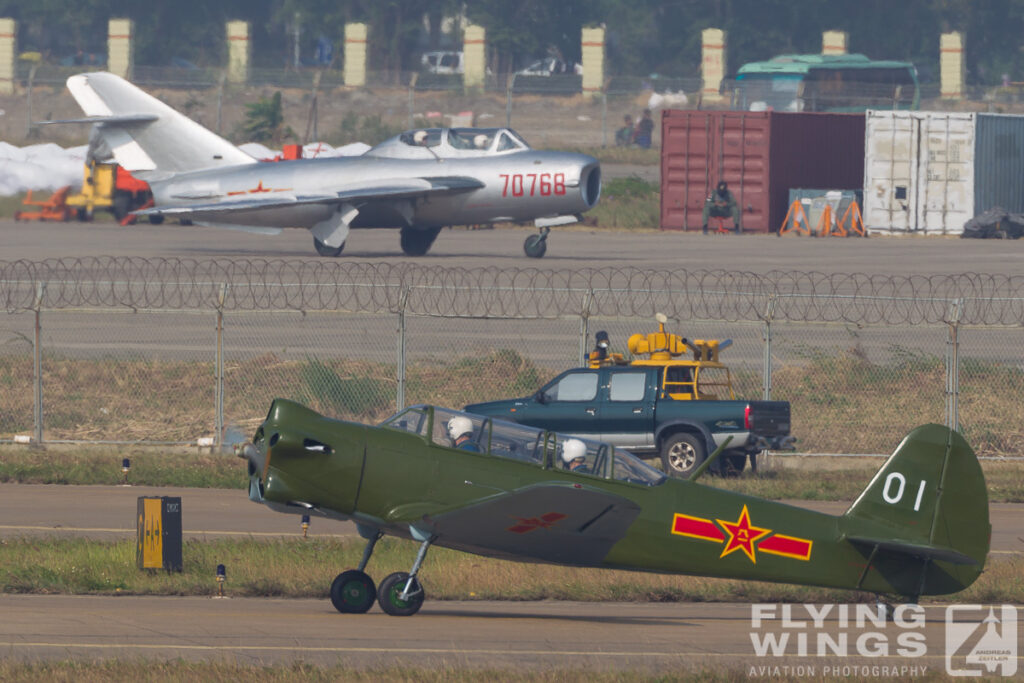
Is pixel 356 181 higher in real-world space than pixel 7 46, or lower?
lower

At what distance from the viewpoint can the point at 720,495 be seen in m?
12.8

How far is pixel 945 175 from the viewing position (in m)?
49.9

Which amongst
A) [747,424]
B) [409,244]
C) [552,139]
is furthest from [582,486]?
[552,139]

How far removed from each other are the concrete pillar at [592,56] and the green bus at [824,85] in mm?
15614

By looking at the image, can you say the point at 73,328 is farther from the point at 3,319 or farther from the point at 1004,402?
the point at 1004,402

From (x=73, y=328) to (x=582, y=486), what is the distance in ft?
64.4

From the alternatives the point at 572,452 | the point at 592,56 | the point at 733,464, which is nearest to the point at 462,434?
the point at 572,452

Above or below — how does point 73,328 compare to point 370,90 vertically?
below

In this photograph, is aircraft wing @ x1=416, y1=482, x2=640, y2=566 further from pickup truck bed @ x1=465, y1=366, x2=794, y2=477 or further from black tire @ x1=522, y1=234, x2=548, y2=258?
black tire @ x1=522, y1=234, x2=548, y2=258

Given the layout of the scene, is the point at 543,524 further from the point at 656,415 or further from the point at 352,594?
the point at 656,415

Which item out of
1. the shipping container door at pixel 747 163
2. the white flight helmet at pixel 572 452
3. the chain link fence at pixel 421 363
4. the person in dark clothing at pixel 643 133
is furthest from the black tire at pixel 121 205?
the white flight helmet at pixel 572 452

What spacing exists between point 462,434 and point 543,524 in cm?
103

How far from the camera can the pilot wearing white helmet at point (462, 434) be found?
12852 mm

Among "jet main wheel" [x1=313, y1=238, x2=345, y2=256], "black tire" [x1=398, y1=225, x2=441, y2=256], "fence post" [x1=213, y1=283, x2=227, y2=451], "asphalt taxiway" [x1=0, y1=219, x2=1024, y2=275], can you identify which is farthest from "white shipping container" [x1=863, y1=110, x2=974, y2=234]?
"fence post" [x1=213, y1=283, x2=227, y2=451]
